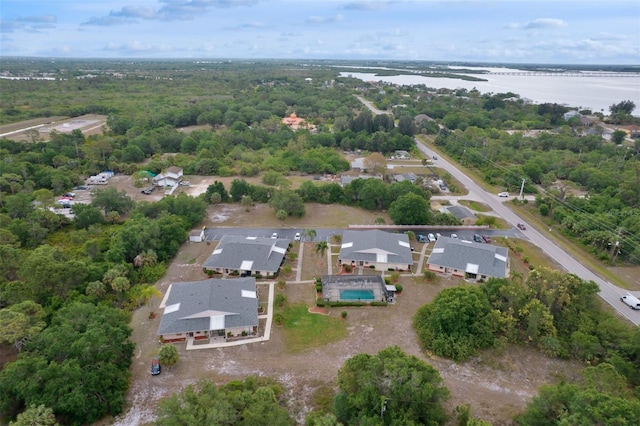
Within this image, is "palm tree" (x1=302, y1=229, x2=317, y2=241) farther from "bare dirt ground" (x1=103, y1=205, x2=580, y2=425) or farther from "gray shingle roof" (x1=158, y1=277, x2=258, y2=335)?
"gray shingle roof" (x1=158, y1=277, x2=258, y2=335)

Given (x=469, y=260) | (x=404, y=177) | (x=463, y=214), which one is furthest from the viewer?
(x=404, y=177)

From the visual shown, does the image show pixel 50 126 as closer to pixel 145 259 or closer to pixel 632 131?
pixel 145 259

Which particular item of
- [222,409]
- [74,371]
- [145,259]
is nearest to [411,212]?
[145,259]

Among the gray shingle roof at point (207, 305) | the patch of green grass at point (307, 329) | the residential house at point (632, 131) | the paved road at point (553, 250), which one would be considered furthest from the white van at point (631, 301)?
the residential house at point (632, 131)

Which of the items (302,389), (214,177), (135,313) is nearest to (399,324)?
(302,389)

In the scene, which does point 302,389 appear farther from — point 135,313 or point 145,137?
point 145,137

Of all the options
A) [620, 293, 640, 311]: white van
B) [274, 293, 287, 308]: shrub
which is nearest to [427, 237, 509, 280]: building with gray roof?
[620, 293, 640, 311]: white van
